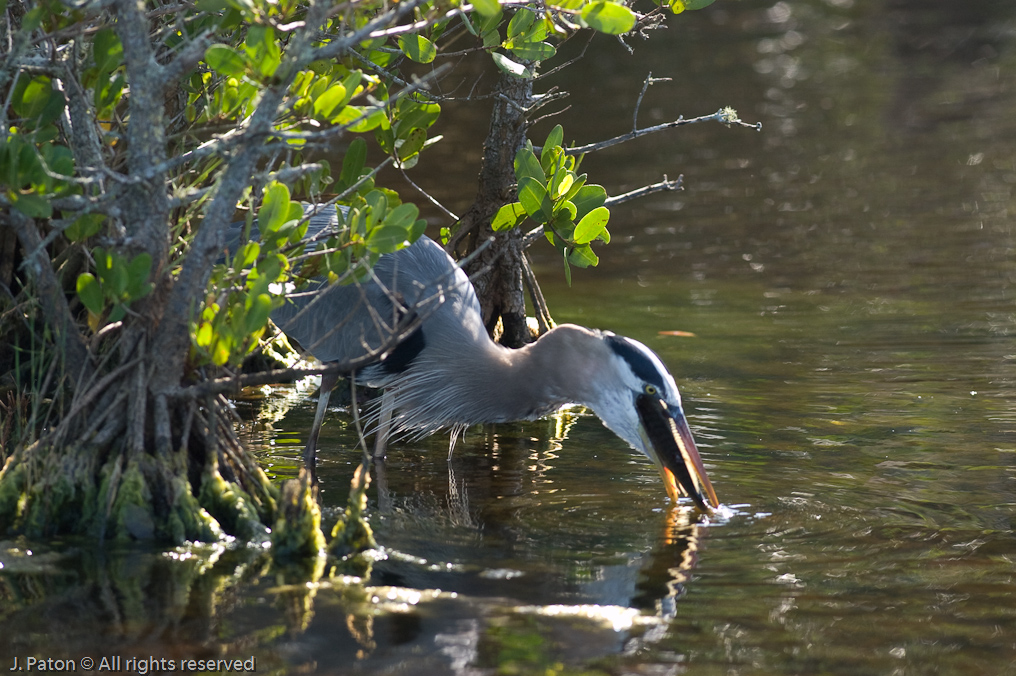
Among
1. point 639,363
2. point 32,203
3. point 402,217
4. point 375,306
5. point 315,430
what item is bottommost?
point 315,430

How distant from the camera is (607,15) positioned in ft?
14.0

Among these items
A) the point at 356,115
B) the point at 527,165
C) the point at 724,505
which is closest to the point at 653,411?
the point at 724,505

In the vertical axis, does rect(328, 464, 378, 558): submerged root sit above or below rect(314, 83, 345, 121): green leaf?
below

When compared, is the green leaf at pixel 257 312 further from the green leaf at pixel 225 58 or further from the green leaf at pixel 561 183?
the green leaf at pixel 561 183

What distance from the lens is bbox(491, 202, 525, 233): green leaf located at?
5840 millimetres

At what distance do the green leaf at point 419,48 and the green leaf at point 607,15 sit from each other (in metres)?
0.82

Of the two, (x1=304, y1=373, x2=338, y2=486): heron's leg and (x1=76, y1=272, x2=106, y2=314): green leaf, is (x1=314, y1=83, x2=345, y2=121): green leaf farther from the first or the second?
(x1=304, y1=373, x2=338, y2=486): heron's leg

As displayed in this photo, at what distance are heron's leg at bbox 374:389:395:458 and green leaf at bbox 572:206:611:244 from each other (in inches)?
50.3

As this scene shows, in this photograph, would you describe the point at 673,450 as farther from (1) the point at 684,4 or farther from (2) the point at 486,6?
(2) the point at 486,6

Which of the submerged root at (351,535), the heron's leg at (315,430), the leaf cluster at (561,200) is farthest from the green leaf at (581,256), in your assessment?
the submerged root at (351,535)

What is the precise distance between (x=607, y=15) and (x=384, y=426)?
2.65m

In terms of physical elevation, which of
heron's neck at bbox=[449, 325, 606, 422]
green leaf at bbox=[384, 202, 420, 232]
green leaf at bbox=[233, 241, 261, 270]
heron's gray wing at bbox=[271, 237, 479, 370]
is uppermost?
green leaf at bbox=[384, 202, 420, 232]

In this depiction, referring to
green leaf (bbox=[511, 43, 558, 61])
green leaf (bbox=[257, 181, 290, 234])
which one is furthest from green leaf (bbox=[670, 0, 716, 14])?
green leaf (bbox=[257, 181, 290, 234])

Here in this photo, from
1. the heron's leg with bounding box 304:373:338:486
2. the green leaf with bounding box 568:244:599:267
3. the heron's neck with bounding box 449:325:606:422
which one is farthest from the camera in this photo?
the heron's leg with bounding box 304:373:338:486
